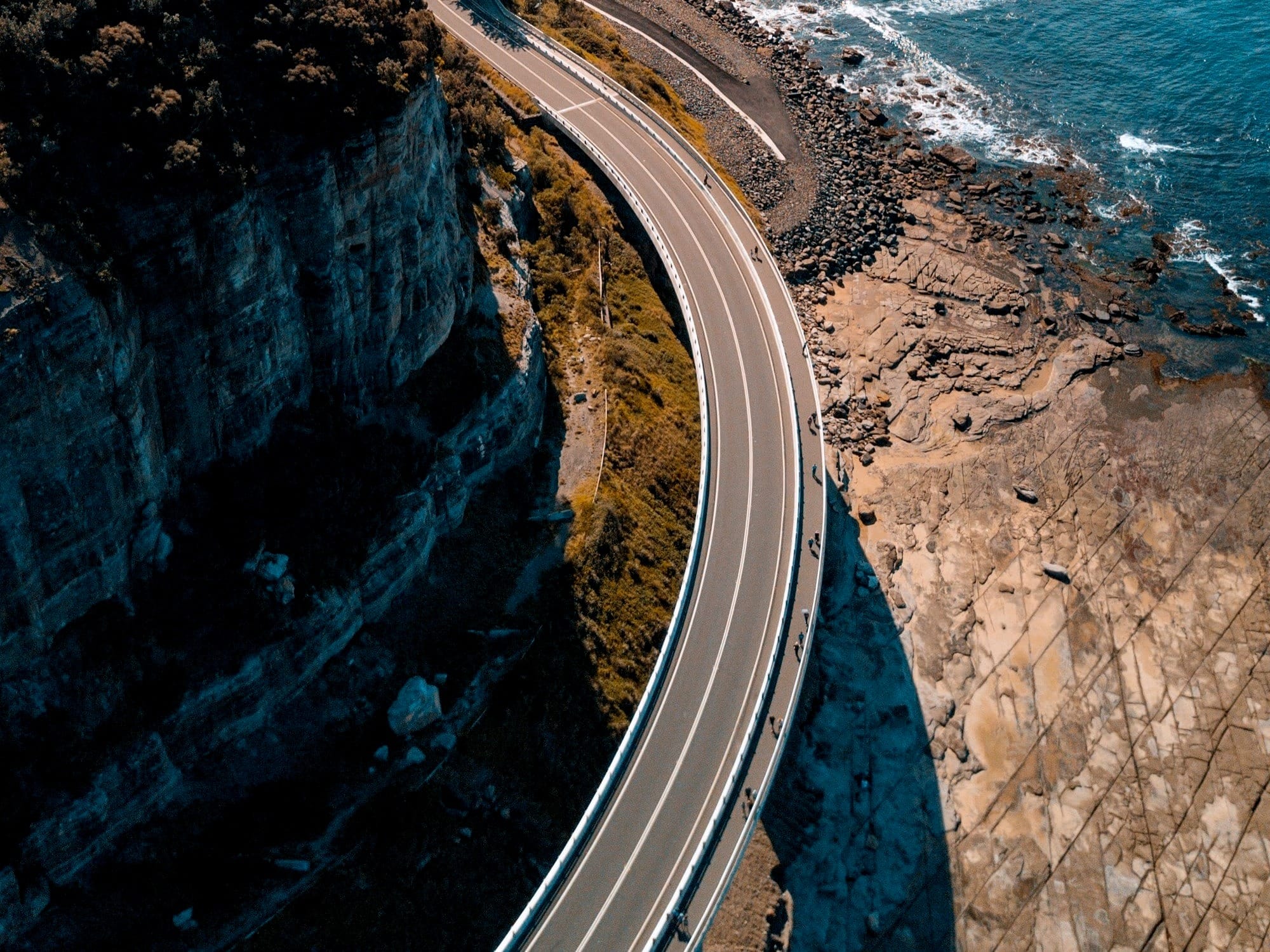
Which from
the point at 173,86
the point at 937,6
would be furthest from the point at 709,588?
the point at 937,6

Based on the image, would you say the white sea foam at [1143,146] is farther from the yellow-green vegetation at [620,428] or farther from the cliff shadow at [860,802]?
the cliff shadow at [860,802]

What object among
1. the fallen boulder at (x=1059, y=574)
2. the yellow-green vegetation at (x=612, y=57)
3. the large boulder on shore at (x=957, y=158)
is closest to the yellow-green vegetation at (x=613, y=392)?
the yellow-green vegetation at (x=612, y=57)

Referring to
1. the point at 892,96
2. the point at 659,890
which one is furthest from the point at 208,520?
the point at 892,96

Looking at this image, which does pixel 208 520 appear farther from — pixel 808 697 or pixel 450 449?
pixel 808 697

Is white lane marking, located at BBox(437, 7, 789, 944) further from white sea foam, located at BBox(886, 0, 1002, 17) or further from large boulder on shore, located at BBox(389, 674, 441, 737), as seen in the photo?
white sea foam, located at BBox(886, 0, 1002, 17)

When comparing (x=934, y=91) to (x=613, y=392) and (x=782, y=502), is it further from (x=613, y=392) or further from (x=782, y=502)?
(x=782, y=502)
